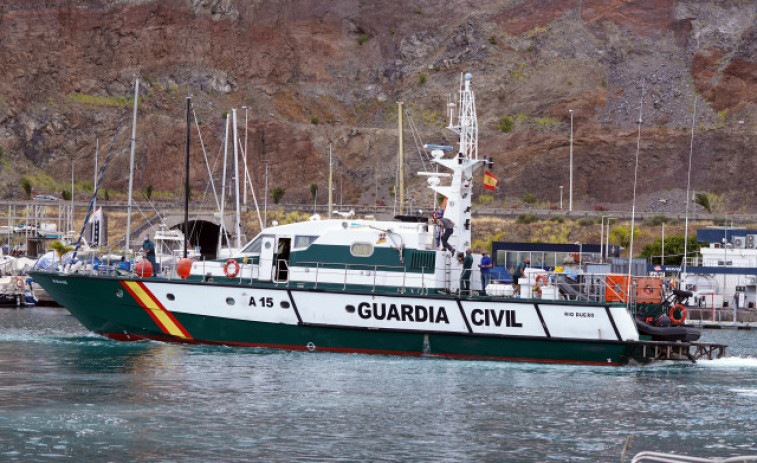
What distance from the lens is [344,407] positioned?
22250 mm

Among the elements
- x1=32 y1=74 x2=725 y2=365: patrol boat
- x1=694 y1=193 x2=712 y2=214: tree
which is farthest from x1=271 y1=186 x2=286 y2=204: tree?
x1=32 y1=74 x2=725 y2=365: patrol boat

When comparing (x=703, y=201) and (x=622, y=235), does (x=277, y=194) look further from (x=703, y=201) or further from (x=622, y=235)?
(x=703, y=201)

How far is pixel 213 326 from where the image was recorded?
29219 mm

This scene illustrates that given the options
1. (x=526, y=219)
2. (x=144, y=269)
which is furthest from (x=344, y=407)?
(x=526, y=219)

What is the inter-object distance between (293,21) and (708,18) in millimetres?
46135

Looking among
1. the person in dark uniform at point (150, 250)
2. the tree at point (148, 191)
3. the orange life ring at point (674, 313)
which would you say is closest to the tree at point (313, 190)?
the tree at point (148, 191)

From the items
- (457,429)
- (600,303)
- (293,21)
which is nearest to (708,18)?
(293,21)

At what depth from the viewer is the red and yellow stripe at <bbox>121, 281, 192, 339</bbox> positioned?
1159 inches

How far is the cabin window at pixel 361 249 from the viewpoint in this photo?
95.6 ft

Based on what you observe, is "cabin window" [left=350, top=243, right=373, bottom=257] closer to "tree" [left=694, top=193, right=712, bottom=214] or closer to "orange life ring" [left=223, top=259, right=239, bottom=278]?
"orange life ring" [left=223, top=259, right=239, bottom=278]

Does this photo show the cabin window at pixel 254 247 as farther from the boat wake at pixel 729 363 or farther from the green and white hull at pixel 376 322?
the boat wake at pixel 729 363

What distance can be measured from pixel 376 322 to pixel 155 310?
6.17 metres

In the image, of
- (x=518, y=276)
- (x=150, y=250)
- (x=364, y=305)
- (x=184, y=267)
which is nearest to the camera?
(x=364, y=305)

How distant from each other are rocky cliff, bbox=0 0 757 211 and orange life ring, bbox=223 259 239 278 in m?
61.9
